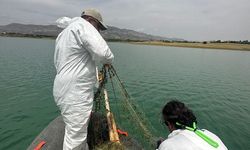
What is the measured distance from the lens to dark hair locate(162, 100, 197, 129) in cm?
266

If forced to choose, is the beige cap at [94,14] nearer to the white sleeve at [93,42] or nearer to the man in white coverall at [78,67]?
the man in white coverall at [78,67]

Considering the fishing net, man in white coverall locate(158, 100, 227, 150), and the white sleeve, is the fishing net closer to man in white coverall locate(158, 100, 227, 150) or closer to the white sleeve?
the white sleeve

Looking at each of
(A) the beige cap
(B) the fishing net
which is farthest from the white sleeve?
(B) the fishing net

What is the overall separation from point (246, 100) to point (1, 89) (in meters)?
16.1

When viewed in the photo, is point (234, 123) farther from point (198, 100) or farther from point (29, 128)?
point (29, 128)

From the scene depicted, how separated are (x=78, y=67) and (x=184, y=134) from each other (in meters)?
2.25

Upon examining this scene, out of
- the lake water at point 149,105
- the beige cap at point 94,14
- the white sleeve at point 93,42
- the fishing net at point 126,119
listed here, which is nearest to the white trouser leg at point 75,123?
the fishing net at point 126,119

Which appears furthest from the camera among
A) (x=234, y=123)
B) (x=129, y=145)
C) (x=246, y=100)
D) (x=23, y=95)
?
(x=246, y=100)

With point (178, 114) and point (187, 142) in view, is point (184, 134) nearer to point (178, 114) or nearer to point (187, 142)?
point (187, 142)

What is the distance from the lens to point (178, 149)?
7.38ft

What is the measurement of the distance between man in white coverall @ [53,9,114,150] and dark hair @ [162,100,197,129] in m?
1.49

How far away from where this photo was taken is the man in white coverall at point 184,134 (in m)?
2.26

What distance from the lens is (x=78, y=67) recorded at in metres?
3.73

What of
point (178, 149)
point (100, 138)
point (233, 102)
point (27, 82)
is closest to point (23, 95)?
point (27, 82)
